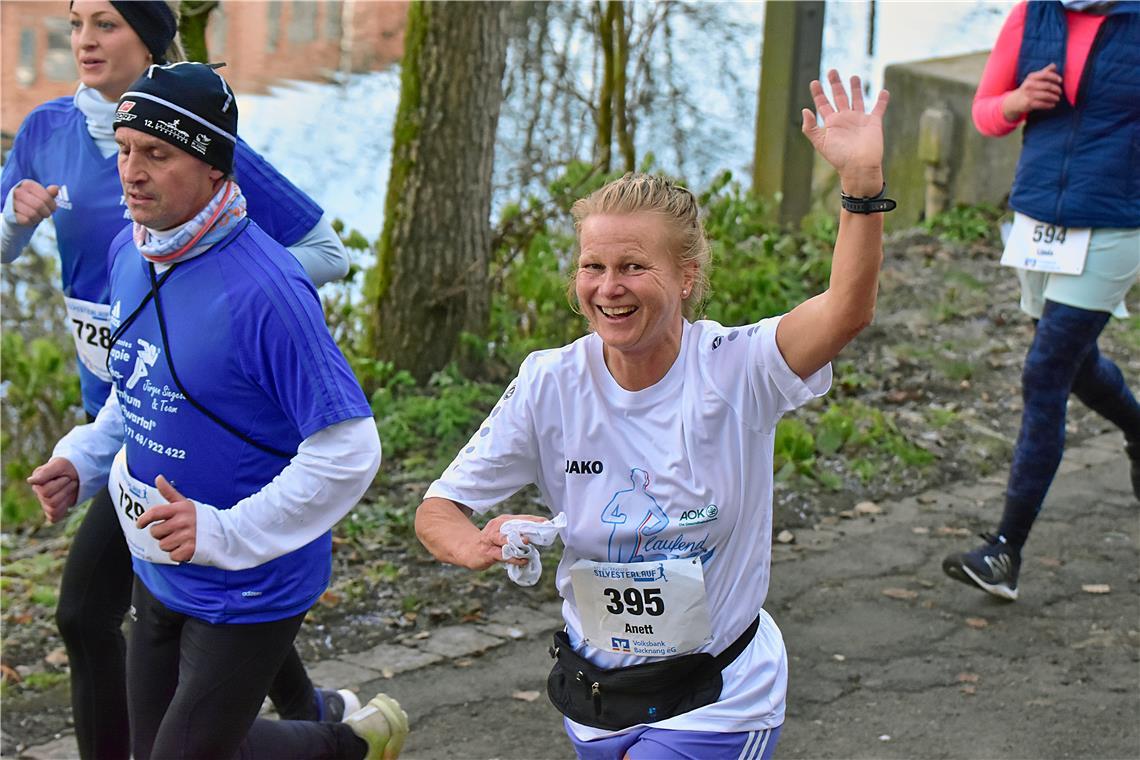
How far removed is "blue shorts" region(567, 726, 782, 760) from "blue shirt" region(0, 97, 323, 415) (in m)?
1.56

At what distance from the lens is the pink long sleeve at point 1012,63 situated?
5188 millimetres

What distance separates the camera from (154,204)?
125 inches

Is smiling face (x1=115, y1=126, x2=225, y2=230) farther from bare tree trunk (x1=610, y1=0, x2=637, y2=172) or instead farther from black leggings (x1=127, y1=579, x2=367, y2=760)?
bare tree trunk (x1=610, y1=0, x2=637, y2=172)

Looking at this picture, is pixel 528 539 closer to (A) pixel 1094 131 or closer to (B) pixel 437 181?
(A) pixel 1094 131

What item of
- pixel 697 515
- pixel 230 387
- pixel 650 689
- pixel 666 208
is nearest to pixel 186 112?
pixel 230 387

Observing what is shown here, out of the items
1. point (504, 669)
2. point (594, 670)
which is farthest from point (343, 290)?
point (594, 670)

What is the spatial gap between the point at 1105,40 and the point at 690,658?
320 cm

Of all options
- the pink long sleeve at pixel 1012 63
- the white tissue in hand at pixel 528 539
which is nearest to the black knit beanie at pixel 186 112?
the white tissue in hand at pixel 528 539

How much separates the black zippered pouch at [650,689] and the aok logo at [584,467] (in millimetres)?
405

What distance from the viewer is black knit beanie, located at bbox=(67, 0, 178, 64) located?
3.86 metres

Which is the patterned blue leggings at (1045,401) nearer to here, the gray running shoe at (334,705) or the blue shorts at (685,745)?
the gray running shoe at (334,705)

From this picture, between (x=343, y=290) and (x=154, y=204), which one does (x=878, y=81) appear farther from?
(x=154, y=204)

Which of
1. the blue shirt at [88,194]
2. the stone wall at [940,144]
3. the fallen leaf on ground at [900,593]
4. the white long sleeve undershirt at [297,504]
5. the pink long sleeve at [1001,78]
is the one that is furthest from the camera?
the stone wall at [940,144]

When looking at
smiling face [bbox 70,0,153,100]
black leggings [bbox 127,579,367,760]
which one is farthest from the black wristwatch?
smiling face [bbox 70,0,153,100]
